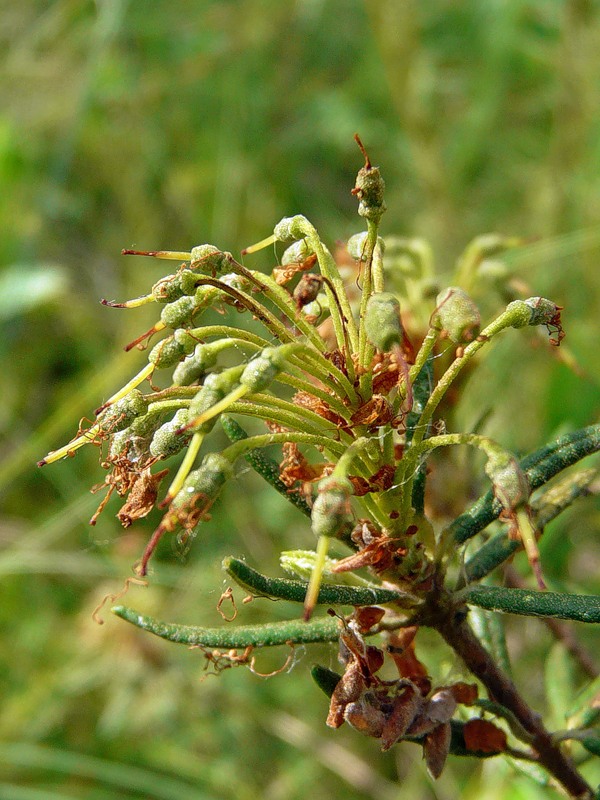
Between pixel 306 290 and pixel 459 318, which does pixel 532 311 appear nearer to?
pixel 459 318

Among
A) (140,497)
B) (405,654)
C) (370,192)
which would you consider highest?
(370,192)

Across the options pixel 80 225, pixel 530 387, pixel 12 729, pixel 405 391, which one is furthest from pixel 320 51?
pixel 405 391

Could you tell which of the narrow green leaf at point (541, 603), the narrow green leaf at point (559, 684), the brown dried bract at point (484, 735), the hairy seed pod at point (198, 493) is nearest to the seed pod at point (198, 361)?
the hairy seed pod at point (198, 493)

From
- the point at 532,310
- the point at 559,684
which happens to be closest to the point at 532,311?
the point at 532,310

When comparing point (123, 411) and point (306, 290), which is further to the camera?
point (306, 290)

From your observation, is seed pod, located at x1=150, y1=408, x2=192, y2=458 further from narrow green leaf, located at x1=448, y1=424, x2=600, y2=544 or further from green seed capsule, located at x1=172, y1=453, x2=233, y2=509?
narrow green leaf, located at x1=448, y1=424, x2=600, y2=544

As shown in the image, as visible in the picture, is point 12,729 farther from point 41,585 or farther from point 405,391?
point 405,391

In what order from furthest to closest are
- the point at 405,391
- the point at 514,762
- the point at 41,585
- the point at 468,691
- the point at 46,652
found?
1. the point at 41,585
2. the point at 46,652
3. the point at 514,762
4. the point at 468,691
5. the point at 405,391

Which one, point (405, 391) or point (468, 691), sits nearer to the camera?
point (405, 391)
